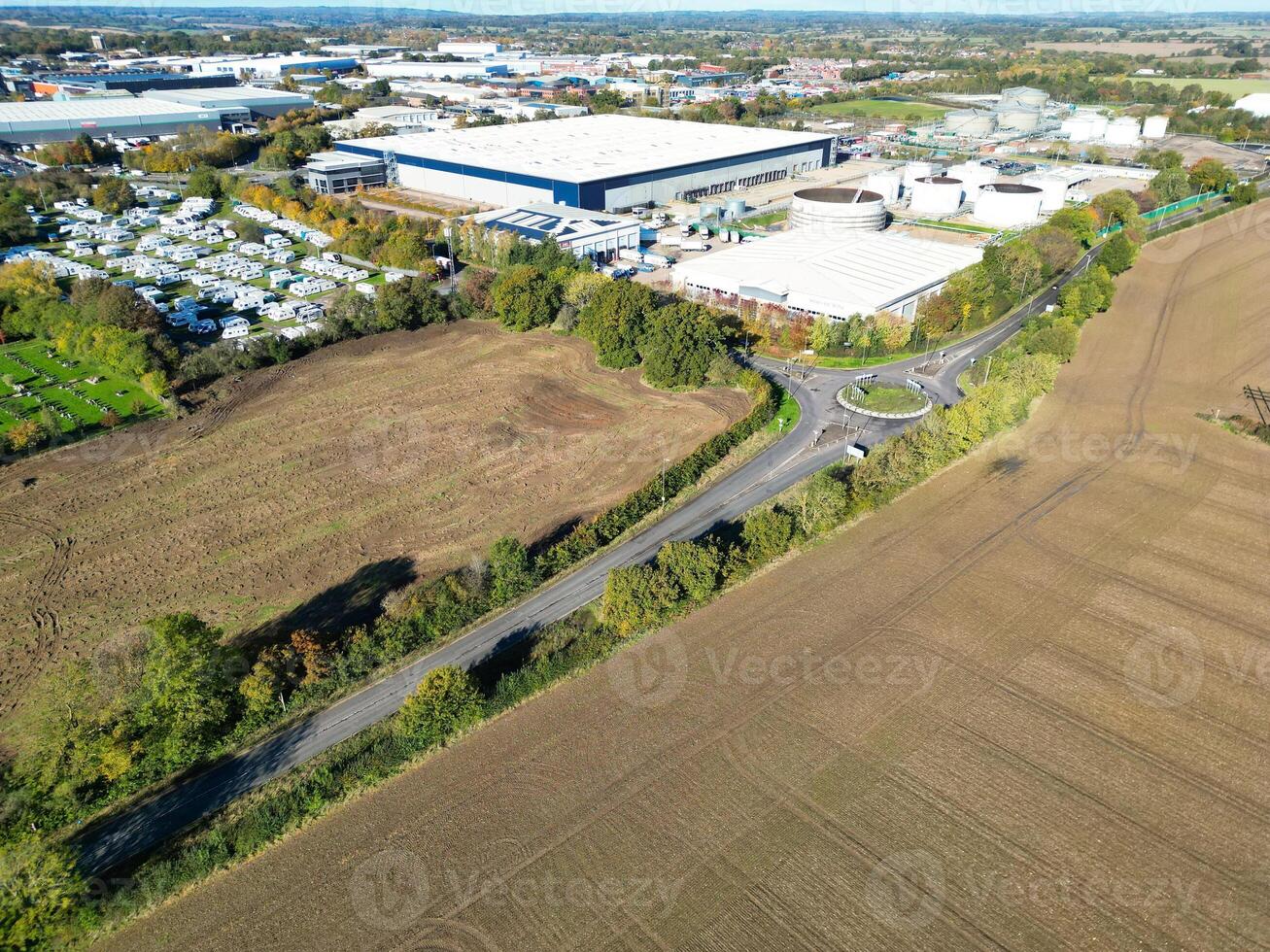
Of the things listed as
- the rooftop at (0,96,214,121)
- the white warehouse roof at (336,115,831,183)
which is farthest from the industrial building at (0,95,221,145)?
the white warehouse roof at (336,115,831,183)

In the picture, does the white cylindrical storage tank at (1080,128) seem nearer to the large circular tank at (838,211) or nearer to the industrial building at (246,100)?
the large circular tank at (838,211)

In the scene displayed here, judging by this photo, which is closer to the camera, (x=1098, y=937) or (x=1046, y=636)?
(x=1098, y=937)

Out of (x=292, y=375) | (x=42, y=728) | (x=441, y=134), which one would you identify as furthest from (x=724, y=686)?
(x=441, y=134)

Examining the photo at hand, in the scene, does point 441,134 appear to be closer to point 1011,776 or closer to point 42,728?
point 42,728

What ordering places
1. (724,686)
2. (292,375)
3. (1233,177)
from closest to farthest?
(724,686) < (292,375) < (1233,177)

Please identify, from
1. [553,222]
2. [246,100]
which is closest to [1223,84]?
[553,222]

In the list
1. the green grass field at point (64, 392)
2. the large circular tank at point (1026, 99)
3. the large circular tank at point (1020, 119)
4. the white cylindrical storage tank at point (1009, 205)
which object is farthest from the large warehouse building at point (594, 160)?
the large circular tank at point (1026, 99)
